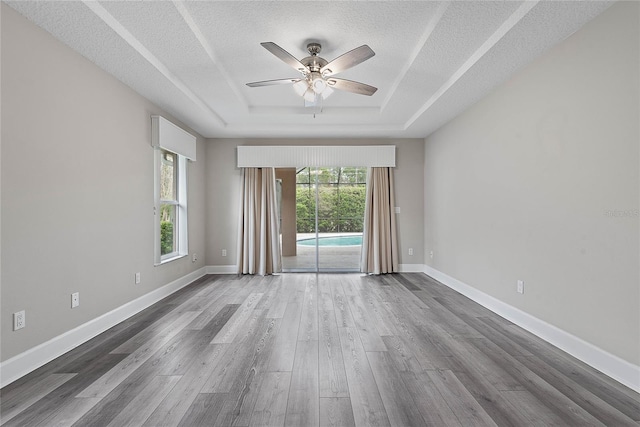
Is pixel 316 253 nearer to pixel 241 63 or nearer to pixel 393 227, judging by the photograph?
pixel 393 227

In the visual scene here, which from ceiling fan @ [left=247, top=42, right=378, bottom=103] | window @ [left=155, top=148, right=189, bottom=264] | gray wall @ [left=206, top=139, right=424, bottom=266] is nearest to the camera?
ceiling fan @ [left=247, top=42, right=378, bottom=103]

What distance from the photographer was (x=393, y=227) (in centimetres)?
571

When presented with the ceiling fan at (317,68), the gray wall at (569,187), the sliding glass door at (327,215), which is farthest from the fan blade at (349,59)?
the sliding glass door at (327,215)

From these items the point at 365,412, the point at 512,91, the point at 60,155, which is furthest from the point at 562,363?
the point at 60,155

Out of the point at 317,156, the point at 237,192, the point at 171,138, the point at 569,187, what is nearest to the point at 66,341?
the point at 171,138

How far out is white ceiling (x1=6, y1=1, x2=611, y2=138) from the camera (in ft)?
7.39

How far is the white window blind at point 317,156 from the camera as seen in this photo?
5.63m

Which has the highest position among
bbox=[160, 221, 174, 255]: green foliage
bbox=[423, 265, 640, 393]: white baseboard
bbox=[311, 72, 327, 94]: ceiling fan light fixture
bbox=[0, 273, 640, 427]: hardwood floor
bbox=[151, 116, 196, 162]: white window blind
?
bbox=[311, 72, 327, 94]: ceiling fan light fixture

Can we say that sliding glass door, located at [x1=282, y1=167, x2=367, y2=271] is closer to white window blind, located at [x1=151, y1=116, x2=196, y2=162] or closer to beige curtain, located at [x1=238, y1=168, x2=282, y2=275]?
beige curtain, located at [x1=238, y1=168, x2=282, y2=275]

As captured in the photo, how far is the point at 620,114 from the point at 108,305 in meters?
4.33

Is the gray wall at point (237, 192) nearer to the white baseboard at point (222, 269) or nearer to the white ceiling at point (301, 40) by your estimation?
the white baseboard at point (222, 269)

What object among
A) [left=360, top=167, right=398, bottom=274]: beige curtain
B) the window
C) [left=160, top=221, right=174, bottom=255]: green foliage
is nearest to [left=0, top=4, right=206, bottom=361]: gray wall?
the window

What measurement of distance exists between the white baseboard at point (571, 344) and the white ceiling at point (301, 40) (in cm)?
230

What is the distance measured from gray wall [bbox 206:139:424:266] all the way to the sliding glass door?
601 millimetres
